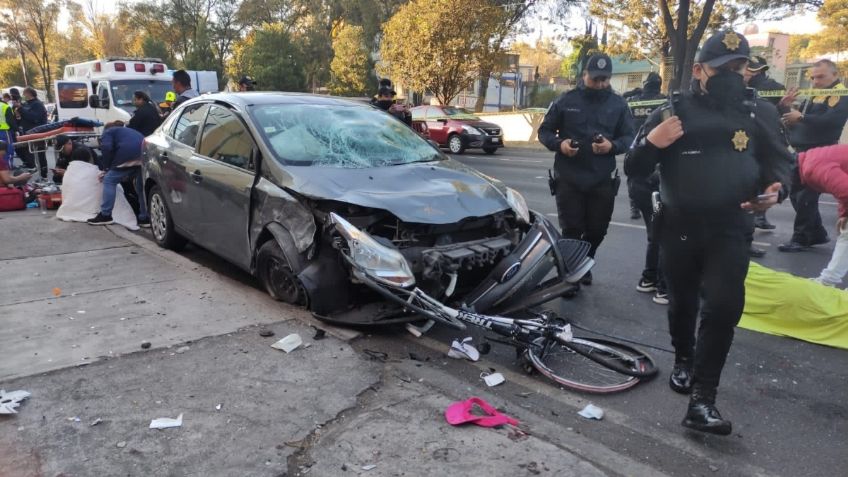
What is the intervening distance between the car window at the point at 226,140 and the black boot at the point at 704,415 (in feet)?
11.2

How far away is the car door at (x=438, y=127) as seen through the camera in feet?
62.4

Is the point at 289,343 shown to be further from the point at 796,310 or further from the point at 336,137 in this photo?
the point at 796,310

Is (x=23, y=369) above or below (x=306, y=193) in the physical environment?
below

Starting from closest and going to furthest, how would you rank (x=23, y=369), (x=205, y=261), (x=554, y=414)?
(x=554, y=414) → (x=23, y=369) → (x=205, y=261)

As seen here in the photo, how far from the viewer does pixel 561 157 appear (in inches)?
199

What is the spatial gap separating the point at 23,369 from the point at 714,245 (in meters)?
3.79

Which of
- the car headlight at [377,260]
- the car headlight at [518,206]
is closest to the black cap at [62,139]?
the car headlight at [377,260]

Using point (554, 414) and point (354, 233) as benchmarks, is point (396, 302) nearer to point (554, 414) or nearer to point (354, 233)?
point (354, 233)

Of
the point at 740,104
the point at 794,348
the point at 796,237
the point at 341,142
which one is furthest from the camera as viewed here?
the point at 796,237

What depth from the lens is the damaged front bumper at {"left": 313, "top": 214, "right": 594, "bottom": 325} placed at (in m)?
3.98

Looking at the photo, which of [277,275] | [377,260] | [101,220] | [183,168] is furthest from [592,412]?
[101,220]

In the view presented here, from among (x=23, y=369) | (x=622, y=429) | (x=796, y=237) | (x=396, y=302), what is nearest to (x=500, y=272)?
(x=396, y=302)

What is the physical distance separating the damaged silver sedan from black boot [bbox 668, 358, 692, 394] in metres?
0.96

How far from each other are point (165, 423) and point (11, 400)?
0.87 metres
